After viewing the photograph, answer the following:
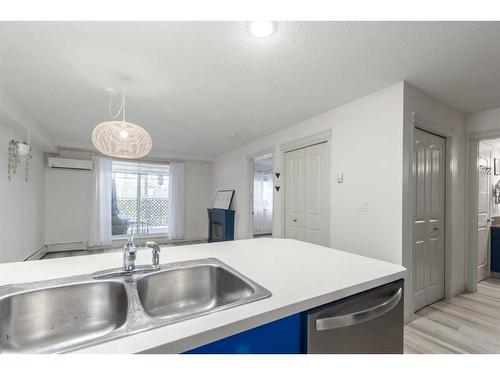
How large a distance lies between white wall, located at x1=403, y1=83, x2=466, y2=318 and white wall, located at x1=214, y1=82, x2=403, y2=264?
0.26ft

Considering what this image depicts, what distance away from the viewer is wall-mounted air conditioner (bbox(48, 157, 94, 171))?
15.3 feet

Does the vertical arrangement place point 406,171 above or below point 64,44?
below

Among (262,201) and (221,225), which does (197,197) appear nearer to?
(221,225)

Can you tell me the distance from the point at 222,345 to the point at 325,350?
0.44m

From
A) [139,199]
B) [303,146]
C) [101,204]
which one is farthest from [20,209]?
[303,146]

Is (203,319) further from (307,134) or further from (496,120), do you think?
(496,120)

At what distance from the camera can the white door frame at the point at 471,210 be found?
114 inches

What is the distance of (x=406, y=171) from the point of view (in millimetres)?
2146

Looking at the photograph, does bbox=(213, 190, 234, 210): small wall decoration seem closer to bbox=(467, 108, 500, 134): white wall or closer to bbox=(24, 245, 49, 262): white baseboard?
bbox=(24, 245, 49, 262): white baseboard

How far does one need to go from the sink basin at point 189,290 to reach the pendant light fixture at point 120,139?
1.29 meters

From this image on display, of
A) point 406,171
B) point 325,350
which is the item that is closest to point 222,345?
point 325,350

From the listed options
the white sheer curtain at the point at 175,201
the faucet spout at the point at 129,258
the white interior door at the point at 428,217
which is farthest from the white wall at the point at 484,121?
the white sheer curtain at the point at 175,201

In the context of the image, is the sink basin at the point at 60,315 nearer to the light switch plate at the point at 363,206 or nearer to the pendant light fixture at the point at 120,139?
the pendant light fixture at the point at 120,139

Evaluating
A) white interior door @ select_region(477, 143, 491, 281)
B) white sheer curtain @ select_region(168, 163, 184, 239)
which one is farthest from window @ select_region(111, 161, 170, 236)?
white interior door @ select_region(477, 143, 491, 281)
